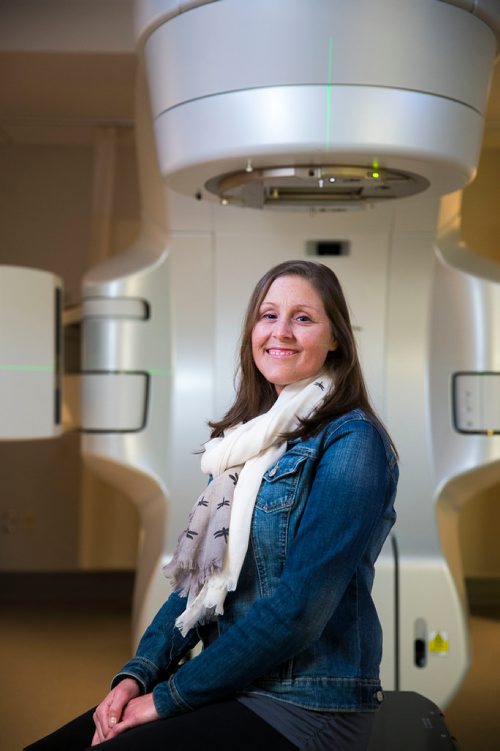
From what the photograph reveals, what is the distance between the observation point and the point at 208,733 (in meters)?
1.08

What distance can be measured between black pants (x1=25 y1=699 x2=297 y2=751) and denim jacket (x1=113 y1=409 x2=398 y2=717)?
2 cm

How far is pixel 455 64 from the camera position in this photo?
1.54 metres

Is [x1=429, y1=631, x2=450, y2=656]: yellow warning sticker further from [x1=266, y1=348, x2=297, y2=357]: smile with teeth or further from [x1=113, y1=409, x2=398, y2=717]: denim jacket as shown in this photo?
[x1=266, y1=348, x2=297, y2=357]: smile with teeth

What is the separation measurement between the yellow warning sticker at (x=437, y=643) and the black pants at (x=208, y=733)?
40.4 inches

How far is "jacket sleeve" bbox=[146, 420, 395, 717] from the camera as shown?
1062 millimetres

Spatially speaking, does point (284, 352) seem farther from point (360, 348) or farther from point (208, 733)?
point (360, 348)

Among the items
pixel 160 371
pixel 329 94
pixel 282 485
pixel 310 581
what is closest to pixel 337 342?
pixel 282 485

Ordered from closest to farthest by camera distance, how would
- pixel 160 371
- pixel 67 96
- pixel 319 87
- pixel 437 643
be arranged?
pixel 319 87, pixel 437 643, pixel 160 371, pixel 67 96

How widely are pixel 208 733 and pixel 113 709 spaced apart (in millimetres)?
145

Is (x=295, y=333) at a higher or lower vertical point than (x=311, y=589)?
higher

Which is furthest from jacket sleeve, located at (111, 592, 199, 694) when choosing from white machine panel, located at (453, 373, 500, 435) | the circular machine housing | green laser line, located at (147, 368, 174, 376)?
white machine panel, located at (453, 373, 500, 435)

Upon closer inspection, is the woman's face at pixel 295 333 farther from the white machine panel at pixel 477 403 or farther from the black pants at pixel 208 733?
the white machine panel at pixel 477 403

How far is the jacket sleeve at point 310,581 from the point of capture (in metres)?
1.06

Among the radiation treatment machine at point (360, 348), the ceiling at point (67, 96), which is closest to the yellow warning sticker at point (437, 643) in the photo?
the radiation treatment machine at point (360, 348)
